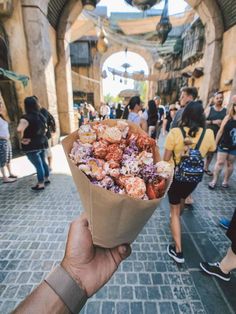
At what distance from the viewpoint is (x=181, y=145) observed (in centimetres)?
214

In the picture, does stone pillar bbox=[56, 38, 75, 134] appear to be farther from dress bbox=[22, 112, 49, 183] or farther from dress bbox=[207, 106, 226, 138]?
dress bbox=[207, 106, 226, 138]

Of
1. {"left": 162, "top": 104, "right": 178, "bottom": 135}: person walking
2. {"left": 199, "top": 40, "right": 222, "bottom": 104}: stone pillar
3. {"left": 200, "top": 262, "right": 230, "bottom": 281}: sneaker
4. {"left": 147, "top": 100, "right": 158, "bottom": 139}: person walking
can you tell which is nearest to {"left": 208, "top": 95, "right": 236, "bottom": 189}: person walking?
{"left": 147, "top": 100, "right": 158, "bottom": 139}: person walking

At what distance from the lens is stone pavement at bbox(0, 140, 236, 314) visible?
1.71 meters

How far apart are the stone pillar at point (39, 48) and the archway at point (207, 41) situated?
1694mm

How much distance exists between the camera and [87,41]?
53.2ft

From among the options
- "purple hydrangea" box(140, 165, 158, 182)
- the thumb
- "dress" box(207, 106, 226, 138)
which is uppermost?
"dress" box(207, 106, 226, 138)

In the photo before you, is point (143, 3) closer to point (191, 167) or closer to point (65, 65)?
point (65, 65)

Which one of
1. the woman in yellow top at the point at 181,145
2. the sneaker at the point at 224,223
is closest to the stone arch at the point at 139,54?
the sneaker at the point at 224,223

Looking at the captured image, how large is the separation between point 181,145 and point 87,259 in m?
1.61

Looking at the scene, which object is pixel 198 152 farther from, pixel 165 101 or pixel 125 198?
pixel 165 101

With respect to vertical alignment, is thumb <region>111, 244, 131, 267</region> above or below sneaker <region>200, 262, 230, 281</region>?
above

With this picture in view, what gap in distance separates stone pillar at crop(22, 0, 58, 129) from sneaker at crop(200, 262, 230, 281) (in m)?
6.25

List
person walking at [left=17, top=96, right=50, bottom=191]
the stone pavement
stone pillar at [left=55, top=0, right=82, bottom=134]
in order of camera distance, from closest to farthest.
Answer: the stone pavement < person walking at [left=17, top=96, right=50, bottom=191] < stone pillar at [left=55, top=0, right=82, bottom=134]

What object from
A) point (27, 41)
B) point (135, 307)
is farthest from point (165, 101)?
point (135, 307)
